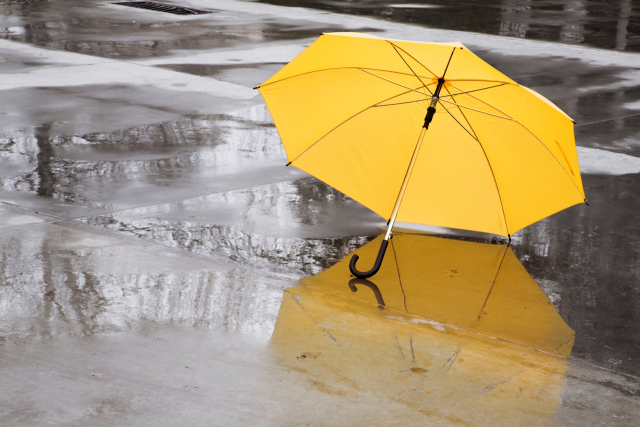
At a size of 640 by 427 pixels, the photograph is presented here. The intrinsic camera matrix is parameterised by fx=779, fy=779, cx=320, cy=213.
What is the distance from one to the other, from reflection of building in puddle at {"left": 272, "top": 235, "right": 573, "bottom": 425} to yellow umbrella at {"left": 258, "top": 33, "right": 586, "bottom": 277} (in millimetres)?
295

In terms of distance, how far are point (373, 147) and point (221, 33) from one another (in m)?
9.63

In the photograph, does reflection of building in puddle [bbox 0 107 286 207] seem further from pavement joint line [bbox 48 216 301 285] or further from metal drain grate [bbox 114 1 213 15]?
metal drain grate [bbox 114 1 213 15]

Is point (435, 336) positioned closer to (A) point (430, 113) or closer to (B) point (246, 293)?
(B) point (246, 293)

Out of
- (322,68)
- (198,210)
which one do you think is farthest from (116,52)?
(322,68)

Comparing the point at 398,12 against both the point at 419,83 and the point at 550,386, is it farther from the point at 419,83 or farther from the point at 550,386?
the point at 550,386

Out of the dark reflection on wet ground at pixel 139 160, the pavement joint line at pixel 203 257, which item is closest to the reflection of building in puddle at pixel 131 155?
the dark reflection on wet ground at pixel 139 160

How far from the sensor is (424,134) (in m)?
4.64

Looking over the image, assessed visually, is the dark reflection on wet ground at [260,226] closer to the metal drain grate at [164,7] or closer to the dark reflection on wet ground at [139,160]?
the dark reflection on wet ground at [139,160]

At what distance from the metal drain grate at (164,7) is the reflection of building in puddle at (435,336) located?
12.0 m

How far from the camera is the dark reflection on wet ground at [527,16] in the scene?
14.7 m

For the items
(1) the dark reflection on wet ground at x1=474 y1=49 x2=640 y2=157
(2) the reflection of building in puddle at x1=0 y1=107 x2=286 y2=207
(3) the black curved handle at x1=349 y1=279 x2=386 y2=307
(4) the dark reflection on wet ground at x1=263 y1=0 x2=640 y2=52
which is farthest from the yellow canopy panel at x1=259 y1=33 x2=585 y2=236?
(4) the dark reflection on wet ground at x1=263 y1=0 x2=640 y2=52

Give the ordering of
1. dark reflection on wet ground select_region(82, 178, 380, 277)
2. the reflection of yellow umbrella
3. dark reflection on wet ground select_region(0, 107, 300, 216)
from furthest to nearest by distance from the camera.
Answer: dark reflection on wet ground select_region(0, 107, 300, 216), dark reflection on wet ground select_region(82, 178, 380, 277), the reflection of yellow umbrella

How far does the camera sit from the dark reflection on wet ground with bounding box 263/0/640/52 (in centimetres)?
1467

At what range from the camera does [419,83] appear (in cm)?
443
